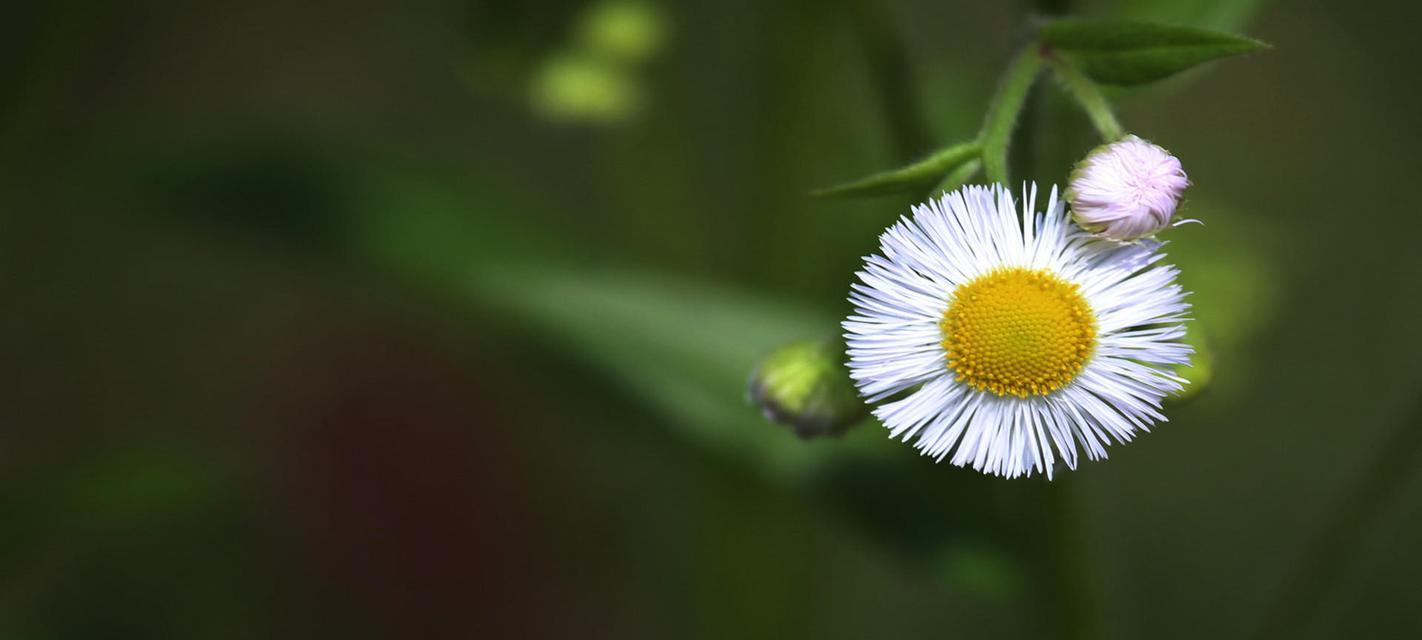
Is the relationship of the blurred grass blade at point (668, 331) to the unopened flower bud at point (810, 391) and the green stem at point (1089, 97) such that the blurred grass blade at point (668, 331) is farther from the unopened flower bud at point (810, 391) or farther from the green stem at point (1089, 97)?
the green stem at point (1089, 97)

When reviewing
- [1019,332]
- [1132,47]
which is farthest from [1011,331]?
[1132,47]

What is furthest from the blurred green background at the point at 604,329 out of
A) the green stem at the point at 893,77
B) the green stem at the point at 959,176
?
the green stem at the point at 959,176

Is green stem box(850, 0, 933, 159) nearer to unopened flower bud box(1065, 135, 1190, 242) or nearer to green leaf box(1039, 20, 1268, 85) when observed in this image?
green leaf box(1039, 20, 1268, 85)

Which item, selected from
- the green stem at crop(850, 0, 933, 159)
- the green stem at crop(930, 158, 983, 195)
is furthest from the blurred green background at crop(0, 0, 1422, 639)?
the green stem at crop(930, 158, 983, 195)

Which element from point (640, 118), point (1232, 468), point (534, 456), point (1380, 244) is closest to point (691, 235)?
point (640, 118)

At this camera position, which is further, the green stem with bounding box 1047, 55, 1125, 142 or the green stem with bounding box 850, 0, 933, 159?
the green stem with bounding box 850, 0, 933, 159

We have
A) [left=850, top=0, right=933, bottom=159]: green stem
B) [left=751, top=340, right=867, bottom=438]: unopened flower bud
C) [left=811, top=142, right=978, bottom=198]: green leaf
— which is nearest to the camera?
[left=811, top=142, right=978, bottom=198]: green leaf

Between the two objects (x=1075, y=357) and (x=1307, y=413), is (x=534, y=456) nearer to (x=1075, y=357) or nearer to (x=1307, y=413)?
(x=1307, y=413)
